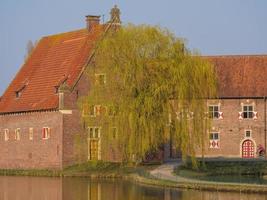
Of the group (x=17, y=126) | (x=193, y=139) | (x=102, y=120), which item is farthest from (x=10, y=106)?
(x=193, y=139)

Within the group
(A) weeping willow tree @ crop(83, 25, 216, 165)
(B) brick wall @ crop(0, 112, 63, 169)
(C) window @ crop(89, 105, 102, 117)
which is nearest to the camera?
(A) weeping willow tree @ crop(83, 25, 216, 165)

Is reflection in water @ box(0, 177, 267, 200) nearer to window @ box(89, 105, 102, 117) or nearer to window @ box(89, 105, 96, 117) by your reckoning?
window @ box(89, 105, 102, 117)

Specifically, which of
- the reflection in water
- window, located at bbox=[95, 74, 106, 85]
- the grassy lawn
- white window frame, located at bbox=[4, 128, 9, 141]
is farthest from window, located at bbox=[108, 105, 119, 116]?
white window frame, located at bbox=[4, 128, 9, 141]

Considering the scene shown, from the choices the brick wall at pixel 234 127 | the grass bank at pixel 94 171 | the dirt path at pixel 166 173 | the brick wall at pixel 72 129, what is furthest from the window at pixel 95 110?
the brick wall at pixel 234 127

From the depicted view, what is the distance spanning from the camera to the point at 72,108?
51188 mm

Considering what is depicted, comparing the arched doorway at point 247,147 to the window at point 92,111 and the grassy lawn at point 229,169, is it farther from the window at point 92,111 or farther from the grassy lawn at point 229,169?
the window at point 92,111

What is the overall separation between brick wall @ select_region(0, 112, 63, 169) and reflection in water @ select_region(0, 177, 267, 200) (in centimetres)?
817

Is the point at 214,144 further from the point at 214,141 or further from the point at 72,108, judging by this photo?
the point at 72,108

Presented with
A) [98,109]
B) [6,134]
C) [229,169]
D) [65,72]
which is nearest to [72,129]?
[65,72]

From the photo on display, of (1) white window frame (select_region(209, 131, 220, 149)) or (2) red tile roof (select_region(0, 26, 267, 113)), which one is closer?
(2) red tile roof (select_region(0, 26, 267, 113))

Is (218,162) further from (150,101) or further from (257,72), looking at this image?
(257,72)

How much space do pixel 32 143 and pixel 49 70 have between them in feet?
16.9

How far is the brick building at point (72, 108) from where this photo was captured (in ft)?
168

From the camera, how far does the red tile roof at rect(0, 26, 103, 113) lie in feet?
173
